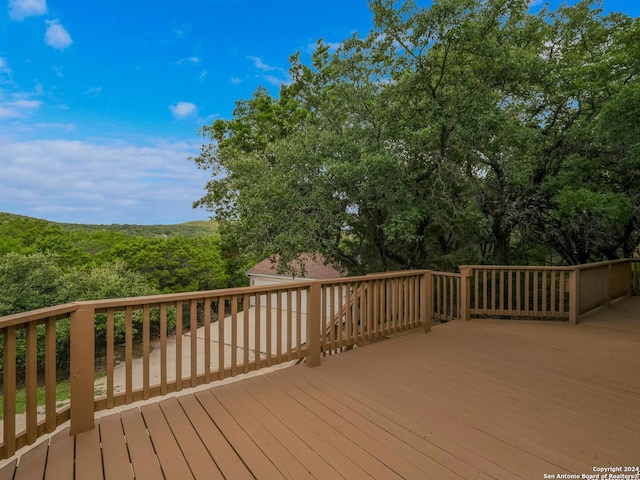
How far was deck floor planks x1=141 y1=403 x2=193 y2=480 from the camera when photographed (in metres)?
1.72

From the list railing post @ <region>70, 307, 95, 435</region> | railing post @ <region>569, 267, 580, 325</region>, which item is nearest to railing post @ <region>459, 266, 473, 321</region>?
railing post @ <region>569, 267, 580, 325</region>

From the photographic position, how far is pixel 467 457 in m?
1.86

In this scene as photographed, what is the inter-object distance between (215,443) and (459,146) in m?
6.44

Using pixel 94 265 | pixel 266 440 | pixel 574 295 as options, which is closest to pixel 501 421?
pixel 266 440

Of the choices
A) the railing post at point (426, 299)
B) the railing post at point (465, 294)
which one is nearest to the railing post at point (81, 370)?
the railing post at point (426, 299)

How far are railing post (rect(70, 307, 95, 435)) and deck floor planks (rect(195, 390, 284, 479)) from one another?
73 cm

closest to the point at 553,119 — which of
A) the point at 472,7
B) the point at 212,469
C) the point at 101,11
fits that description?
the point at 472,7

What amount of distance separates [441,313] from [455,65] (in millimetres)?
4485

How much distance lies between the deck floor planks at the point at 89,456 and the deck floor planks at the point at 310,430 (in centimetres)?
104

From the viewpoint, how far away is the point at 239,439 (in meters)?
2.03

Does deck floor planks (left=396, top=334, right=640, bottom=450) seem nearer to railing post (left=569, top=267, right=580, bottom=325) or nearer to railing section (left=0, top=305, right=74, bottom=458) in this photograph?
railing section (left=0, top=305, right=74, bottom=458)

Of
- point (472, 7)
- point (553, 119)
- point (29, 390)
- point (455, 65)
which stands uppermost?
point (472, 7)

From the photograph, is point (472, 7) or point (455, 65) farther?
point (455, 65)

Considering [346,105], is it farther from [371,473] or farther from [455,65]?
[371,473]
